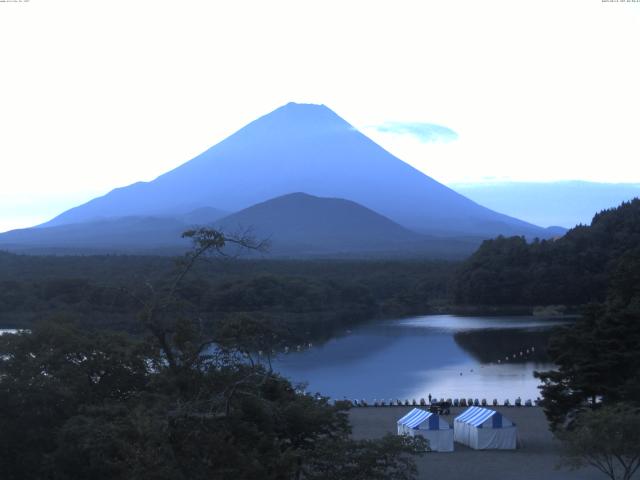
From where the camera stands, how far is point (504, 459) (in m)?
9.43

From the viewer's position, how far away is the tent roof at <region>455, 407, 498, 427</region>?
394 inches

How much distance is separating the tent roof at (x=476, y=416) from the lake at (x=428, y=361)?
10.8ft

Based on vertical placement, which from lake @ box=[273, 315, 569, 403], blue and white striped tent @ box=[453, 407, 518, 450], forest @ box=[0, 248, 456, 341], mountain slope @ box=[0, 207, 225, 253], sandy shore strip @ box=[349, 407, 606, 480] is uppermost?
mountain slope @ box=[0, 207, 225, 253]

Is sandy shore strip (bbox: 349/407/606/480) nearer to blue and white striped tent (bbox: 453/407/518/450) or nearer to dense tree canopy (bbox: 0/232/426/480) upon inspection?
blue and white striped tent (bbox: 453/407/518/450)

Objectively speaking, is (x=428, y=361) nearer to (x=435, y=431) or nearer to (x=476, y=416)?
(x=476, y=416)

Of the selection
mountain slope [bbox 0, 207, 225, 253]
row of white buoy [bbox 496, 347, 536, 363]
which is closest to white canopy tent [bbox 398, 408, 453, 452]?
row of white buoy [bbox 496, 347, 536, 363]

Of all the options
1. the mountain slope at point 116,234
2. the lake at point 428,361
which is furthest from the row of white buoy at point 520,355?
the mountain slope at point 116,234

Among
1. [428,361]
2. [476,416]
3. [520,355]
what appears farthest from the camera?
[520,355]

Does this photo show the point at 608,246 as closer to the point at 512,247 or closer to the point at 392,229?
the point at 512,247

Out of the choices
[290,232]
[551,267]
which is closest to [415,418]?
[551,267]

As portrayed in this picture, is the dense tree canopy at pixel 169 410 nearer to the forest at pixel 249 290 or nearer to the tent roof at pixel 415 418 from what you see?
the tent roof at pixel 415 418

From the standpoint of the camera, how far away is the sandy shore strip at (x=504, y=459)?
28.5ft

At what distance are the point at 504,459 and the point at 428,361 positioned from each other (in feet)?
32.8

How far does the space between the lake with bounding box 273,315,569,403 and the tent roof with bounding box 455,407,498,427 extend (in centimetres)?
329
